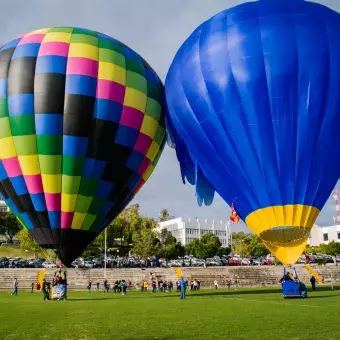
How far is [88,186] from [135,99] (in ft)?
→ 16.2

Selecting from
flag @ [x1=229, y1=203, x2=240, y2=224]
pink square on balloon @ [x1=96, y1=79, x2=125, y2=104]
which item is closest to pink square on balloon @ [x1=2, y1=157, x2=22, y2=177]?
pink square on balloon @ [x1=96, y1=79, x2=125, y2=104]

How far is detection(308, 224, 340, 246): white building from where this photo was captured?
110294 millimetres

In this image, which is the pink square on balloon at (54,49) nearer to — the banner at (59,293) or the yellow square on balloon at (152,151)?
the yellow square on balloon at (152,151)

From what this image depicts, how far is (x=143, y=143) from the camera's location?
2441 centimetres

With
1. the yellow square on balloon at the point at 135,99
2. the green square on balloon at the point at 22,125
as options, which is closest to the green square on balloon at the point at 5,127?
the green square on balloon at the point at 22,125

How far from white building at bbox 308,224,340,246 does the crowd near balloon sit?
9337cm

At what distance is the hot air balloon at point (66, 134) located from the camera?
22250 millimetres

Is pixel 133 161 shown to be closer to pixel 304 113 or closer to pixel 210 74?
pixel 210 74

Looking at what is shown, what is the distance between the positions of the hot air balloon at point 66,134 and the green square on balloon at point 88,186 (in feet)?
0.15

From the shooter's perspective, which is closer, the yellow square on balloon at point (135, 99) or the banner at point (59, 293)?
the yellow square on balloon at point (135, 99)

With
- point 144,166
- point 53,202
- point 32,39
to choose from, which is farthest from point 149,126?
point 32,39

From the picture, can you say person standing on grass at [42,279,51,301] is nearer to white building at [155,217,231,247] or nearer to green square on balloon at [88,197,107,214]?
green square on balloon at [88,197,107,214]

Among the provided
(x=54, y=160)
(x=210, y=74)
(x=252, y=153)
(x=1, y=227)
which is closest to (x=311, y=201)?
(x=252, y=153)

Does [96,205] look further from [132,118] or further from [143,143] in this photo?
[132,118]
